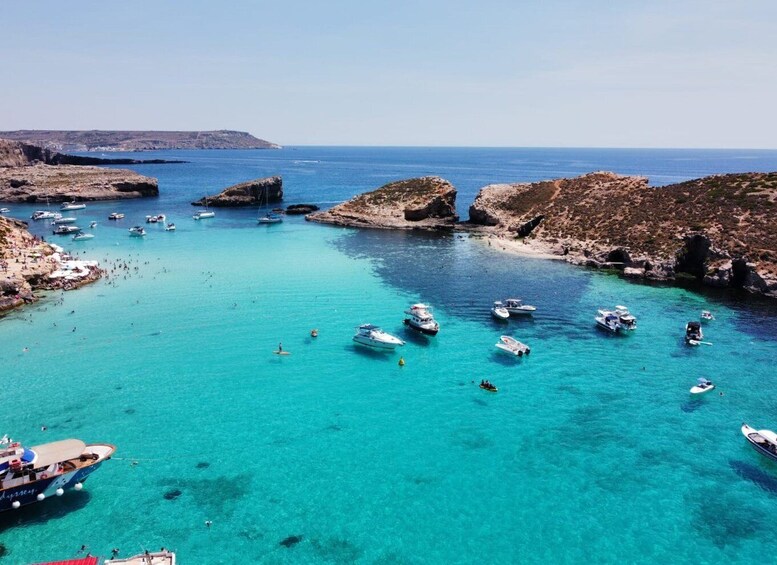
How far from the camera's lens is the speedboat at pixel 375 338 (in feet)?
186

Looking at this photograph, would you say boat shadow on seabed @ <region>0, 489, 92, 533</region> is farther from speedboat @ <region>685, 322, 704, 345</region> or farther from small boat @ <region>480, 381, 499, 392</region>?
speedboat @ <region>685, 322, 704, 345</region>

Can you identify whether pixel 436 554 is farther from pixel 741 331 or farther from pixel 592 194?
pixel 592 194

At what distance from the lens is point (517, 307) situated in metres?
68.0

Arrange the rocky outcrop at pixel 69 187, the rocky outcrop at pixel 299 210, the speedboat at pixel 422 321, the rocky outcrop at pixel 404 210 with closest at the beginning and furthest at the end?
1. the speedboat at pixel 422 321
2. the rocky outcrop at pixel 404 210
3. the rocky outcrop at pixel 299 210
4. the rocky outcrop at pixel 69 187

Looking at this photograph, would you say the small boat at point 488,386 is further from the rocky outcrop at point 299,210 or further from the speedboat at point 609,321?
the rocky outcrop at point 299,210

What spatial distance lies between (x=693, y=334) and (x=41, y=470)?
210 feet

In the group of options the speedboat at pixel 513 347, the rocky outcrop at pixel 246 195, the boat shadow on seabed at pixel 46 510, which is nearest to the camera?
the boat shadow on seabed at pixel 46 510

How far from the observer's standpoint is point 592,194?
401ft

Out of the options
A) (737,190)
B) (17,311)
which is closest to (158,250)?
(17,311)

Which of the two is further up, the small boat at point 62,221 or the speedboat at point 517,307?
the small boat at point 62,221

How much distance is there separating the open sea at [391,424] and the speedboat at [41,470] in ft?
3.70

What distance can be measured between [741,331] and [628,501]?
41047mm

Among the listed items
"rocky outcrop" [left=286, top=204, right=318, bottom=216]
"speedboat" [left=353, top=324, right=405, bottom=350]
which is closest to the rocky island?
"rocky outcrop" [left=286, top=204, right=318, bottom=216]

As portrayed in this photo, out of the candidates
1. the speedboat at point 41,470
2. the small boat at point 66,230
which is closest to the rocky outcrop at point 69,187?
the small boat at point 66,230
